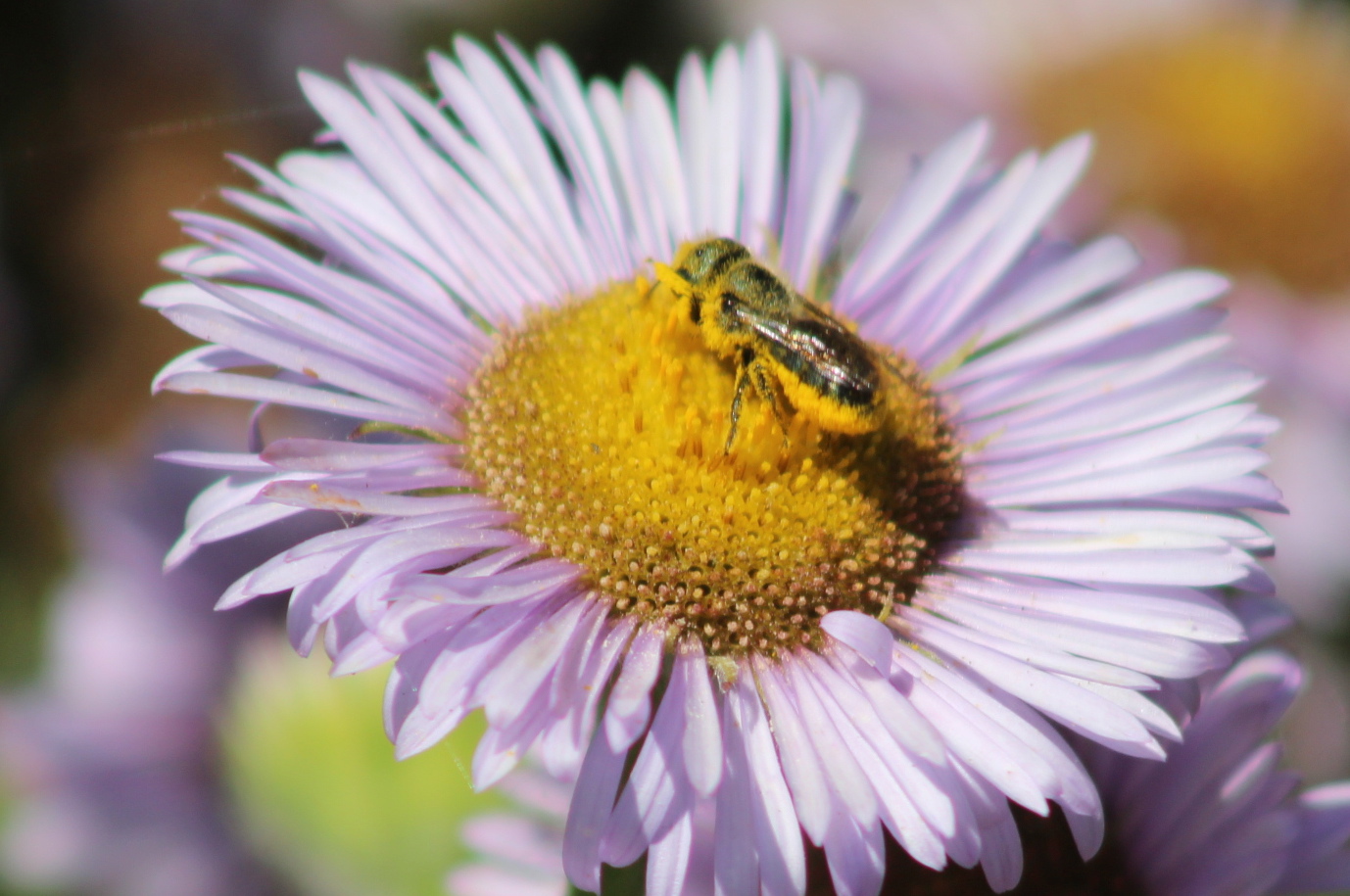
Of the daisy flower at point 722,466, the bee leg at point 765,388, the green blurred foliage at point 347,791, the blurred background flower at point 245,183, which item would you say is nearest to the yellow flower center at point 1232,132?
the blurred background flower at point 245,183

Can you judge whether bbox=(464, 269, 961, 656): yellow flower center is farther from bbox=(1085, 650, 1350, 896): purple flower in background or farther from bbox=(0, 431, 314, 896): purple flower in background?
bbox=(0, 431, 314, 896): purple flower in background

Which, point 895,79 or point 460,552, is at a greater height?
point 895,79

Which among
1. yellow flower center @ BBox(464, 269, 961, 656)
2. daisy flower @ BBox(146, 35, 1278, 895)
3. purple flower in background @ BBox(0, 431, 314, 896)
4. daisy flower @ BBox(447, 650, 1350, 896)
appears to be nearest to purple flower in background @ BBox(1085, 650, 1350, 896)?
daisy flower @ BBox(447, 650, 1350, 896)

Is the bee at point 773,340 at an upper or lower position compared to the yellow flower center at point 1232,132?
lower

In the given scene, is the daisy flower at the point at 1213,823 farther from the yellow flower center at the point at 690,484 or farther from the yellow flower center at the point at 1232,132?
the yellow flower center at the point at 1232,132

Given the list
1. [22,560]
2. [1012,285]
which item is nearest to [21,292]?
[22,560]

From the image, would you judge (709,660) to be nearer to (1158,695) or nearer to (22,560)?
(1158,695)

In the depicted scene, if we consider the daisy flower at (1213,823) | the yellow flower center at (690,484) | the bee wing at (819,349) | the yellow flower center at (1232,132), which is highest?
the yellow flower center at (1232,132)
